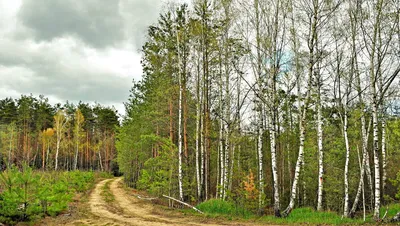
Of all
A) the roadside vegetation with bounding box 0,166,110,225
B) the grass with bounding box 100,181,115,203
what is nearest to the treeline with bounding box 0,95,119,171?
the grass with bounding box 100,181,115,203

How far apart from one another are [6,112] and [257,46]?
49.0m

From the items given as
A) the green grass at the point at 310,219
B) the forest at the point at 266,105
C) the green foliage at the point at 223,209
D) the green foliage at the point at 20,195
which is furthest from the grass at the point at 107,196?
the green grass at the point at 310,219

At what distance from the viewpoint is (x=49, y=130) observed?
160ft

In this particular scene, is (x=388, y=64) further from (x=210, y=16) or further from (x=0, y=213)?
(x=0, y=213)

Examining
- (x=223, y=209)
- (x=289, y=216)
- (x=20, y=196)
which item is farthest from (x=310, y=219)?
(x=20, y=196)

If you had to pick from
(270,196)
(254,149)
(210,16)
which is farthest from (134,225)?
(254,149)

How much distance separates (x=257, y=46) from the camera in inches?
493

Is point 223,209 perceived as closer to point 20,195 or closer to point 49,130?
point 20,195

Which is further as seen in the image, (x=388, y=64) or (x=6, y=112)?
(x=6, y=112)

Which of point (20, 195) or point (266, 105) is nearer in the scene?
point (20, 195)

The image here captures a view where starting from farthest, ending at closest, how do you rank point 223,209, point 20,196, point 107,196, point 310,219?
Answer: 1. point 107,196
2. point 223,209
3. point 310,219
4. point 20,196

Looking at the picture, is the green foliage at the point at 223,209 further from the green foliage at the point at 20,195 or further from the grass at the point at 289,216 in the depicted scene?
the green foliage at the point at 20,195

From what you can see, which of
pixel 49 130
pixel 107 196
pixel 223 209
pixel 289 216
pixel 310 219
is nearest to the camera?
pixel 310 219

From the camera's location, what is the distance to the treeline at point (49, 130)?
44.1 m
